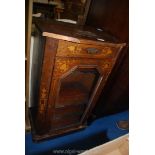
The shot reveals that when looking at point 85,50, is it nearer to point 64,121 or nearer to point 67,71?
point 67,71

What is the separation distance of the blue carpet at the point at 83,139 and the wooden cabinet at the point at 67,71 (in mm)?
57

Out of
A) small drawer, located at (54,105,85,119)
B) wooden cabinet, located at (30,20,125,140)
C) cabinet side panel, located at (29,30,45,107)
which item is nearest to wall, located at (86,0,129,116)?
wooden cabinet, located at (30,20,125,140)

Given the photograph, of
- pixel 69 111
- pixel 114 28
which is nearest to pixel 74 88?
pixel 69 111

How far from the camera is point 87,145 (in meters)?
1.38

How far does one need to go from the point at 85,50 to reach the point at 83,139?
2.68 feet

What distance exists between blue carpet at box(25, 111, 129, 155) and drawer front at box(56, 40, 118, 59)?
751mm

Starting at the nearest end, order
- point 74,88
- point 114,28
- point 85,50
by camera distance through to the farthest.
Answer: point 85,50 < point 114,28 < point 74,88

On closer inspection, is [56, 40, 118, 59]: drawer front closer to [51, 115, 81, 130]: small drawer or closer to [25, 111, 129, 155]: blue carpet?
[51, 115, 81, 130]: small drawer

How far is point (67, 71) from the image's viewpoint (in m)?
1.03

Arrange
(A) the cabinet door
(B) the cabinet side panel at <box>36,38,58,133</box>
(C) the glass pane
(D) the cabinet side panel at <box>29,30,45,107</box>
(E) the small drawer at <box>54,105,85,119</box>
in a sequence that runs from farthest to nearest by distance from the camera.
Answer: (E) the small drawer at <box>54,105,85,119</box>
(C) the glass pane
(D) the cabinet side panel at <box>29,30,45,107</box>
(A) the cabinet door
(B) the cabinet side panel at <box>36,38,58,133</box>

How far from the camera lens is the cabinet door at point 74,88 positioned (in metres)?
1.03

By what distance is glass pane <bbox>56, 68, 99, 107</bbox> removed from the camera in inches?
48.8

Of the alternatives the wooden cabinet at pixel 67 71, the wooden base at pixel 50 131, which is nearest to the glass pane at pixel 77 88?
the wooden cabinet at pixel 67 71
